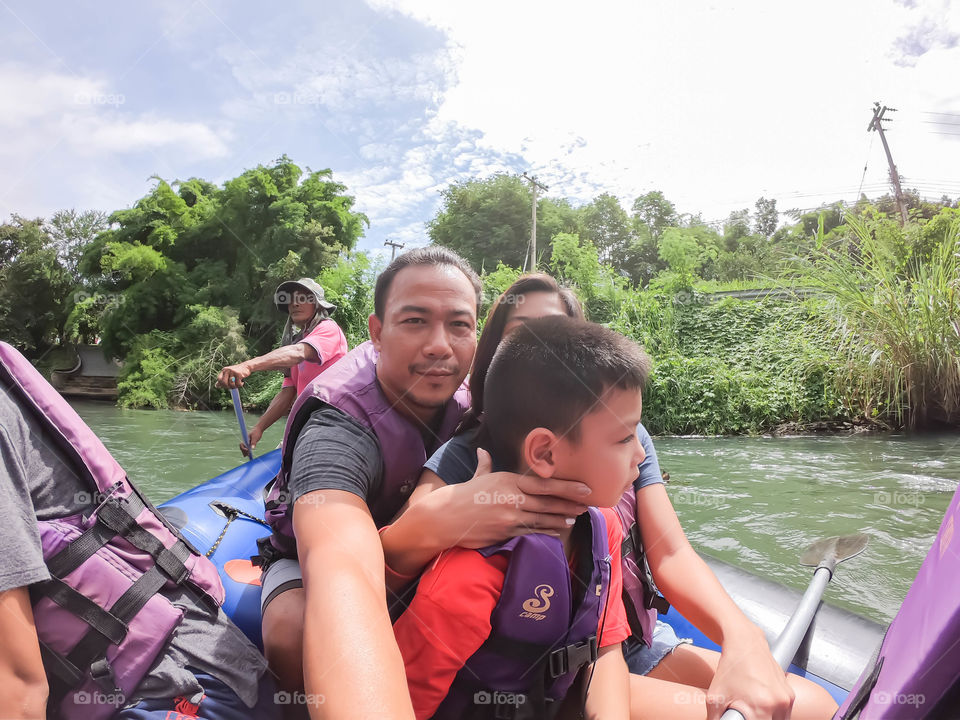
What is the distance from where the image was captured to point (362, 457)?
4.15 feet

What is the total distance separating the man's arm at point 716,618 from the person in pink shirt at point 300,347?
2.55 meters

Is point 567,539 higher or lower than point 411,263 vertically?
lower

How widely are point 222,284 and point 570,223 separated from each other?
93.4ft

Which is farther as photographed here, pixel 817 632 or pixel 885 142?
pixel 885 142

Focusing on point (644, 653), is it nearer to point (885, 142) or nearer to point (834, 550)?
point (834, 550)

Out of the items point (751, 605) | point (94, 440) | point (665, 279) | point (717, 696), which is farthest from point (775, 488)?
point (665, 279)

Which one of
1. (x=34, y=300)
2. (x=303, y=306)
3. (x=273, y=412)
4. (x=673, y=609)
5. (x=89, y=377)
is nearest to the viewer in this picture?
(x=673, y=609)

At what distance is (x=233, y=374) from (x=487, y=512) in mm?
2751

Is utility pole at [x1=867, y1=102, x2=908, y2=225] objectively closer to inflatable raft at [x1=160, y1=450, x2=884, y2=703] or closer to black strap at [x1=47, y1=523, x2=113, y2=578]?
inflatable raft at [x1=160, y1=450, x2=884, y2=703]

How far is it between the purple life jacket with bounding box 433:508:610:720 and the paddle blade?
58.1 inches

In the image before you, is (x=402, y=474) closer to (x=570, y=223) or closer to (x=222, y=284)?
(x=222, y=284)

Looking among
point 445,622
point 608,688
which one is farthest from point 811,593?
point 445,622

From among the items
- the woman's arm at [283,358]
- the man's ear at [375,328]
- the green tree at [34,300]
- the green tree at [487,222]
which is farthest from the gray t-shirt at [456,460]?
the green tree at [487,222]

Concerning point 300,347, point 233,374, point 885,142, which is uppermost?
point 885,142
